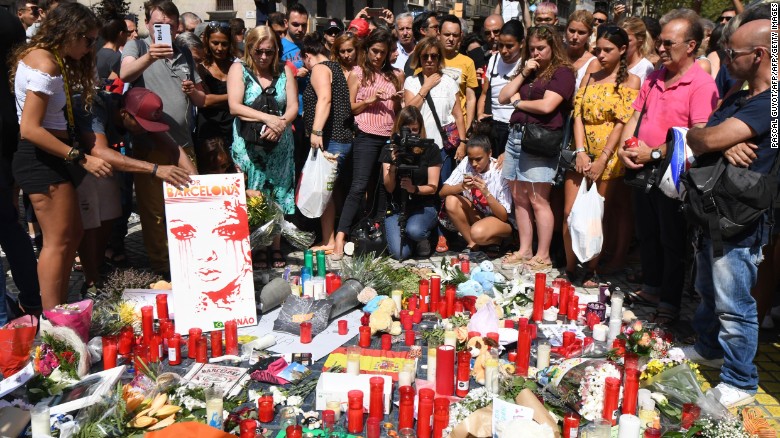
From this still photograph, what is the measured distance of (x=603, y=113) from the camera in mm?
5434

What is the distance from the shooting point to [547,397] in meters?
3.64

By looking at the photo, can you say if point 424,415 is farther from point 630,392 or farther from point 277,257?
point 277,257

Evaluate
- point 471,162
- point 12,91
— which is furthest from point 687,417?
point 12,91

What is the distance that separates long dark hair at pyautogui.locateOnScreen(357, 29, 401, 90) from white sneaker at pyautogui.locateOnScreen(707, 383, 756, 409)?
3.85 metres

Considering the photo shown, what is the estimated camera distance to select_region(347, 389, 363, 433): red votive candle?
11.1 feet

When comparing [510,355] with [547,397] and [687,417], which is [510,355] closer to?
[547,397]

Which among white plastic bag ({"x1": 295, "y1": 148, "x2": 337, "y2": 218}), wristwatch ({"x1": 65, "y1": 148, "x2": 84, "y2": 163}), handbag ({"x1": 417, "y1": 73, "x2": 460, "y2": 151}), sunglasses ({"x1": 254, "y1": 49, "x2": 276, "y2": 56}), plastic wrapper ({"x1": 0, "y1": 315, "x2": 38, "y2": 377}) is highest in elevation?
sunglasses ({"x1": 254, "y1": 49, "x2": 276, "y2": 56})

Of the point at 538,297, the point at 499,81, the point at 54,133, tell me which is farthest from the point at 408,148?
the point at 54,133

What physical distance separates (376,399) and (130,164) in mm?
2388

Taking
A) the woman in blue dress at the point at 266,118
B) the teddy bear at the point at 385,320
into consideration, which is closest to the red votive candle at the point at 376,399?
the teddy bear at the point at 385,320

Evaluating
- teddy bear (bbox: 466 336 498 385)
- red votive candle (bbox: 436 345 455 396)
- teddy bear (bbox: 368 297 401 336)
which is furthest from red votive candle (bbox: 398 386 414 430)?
teddy bear (bbox: 368 297 401 336)

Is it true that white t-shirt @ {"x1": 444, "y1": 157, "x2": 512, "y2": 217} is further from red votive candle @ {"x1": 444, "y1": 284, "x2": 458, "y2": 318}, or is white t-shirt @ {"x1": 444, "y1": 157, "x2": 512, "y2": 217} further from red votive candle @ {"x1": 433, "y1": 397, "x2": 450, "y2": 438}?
red votive candle @ {"x1": 433, "y1": 397, "x2": 450, "y2": 438}

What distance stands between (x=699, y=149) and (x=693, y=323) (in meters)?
1.25

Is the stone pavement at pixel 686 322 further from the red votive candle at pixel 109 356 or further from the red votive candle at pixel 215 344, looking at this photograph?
the red votive candle at pixel 109 356
